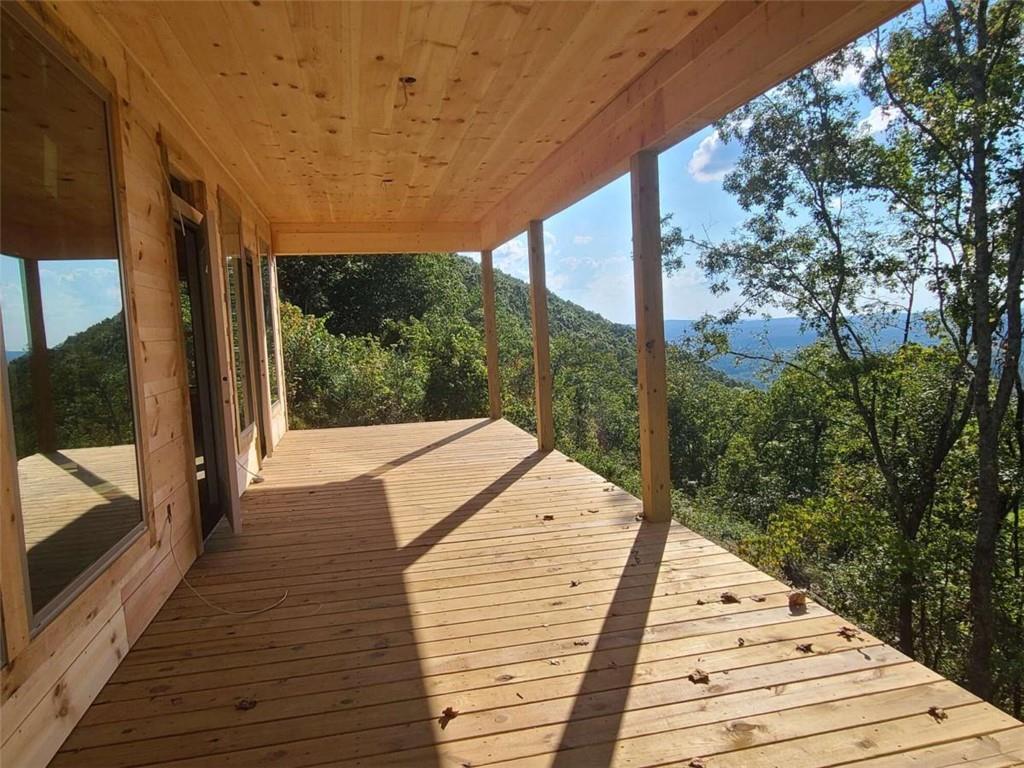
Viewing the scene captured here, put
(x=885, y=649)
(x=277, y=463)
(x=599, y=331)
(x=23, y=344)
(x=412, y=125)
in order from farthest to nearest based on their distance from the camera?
(x=599, y=331), (x=277, y=463), (x=412, y=125), (x=885, y=649), (x=23, y=344)

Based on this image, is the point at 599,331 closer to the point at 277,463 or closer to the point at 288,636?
the point at 277,463

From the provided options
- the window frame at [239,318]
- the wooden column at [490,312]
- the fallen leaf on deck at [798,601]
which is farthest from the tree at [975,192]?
the window frame at [239,318]

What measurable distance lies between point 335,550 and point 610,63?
292cm

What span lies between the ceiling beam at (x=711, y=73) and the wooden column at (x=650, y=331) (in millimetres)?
210

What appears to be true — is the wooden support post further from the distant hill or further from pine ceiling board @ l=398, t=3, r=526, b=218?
the distant hill

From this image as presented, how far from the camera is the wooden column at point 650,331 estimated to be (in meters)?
3.23

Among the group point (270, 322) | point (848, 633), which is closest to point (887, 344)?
point (848, 633)

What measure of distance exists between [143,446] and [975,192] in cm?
986

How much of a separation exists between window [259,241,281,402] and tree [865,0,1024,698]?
9080mm

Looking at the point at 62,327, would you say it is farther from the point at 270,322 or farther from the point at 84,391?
the point at 270,322

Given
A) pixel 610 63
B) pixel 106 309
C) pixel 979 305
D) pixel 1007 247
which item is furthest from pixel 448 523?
pixel 1007 247

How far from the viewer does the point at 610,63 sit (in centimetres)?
275

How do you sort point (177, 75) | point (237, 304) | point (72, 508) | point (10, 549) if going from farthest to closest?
point (237, 304), point (177, 75), point (72, 508), point (10, 549)

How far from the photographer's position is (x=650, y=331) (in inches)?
130
